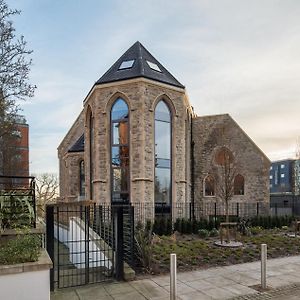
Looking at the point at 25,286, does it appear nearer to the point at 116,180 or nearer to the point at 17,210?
the point at 17,210

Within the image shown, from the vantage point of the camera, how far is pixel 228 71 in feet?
42.4

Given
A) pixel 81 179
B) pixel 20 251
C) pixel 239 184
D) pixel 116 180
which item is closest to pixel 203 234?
pixel 116 180

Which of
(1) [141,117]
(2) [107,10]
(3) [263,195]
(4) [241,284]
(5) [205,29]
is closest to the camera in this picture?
(4) [241,284]

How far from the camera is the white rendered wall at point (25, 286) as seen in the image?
16.6 ft

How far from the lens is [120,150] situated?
17078 millimetres

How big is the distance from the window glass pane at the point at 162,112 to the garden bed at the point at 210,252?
7.35 m

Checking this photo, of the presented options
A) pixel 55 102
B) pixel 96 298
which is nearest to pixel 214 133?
pixel 55 102

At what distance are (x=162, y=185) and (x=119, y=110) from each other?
4.91 meters

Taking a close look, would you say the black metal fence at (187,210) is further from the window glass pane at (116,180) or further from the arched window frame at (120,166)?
the window glass pane at (116,180)

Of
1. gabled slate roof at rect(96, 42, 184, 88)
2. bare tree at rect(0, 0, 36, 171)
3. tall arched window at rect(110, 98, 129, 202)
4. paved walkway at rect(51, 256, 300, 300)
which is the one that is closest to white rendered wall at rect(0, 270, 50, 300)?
paved walkway at rect(51, 256, 300, 300)

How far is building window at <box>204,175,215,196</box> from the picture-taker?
879 inches

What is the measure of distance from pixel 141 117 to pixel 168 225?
5788 millimetres

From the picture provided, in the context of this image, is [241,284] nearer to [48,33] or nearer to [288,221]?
[48,33]

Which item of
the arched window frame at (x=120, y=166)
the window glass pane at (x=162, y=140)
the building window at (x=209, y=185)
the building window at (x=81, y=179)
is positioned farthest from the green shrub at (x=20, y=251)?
the building window at (x=81, y=179)
